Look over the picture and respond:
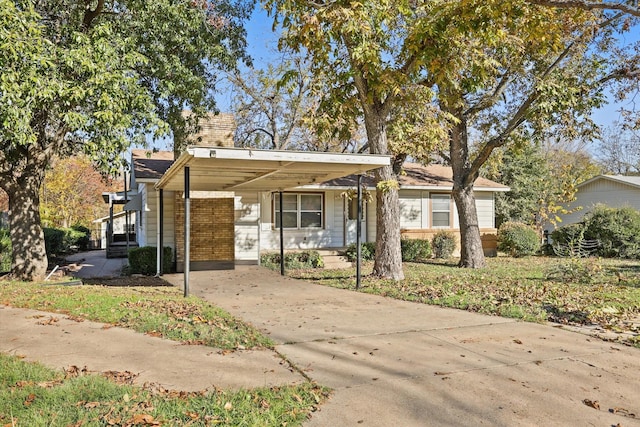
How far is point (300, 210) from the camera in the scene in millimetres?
17625

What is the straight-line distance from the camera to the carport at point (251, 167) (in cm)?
777

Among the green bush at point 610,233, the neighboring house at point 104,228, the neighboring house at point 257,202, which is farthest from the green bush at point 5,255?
the green bush at point 610,233

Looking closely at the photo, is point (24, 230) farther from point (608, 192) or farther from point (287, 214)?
point (608, 192)

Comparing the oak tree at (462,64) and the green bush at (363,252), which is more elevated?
the oak tree at (462,64)

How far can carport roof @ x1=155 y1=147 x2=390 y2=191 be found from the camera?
25.4 ft

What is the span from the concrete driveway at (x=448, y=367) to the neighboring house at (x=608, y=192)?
21.6m

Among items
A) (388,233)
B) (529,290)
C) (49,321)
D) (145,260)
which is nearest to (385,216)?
(388,233)

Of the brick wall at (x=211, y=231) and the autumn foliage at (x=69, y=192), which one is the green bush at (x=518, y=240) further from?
the autumn foliage at (x=69, y=192)


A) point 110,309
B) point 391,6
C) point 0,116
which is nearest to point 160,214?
point 0,116

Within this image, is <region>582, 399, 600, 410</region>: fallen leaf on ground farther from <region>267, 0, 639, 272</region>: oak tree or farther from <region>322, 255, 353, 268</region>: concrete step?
<region>322, 255, 353, 268</region>: concrete step

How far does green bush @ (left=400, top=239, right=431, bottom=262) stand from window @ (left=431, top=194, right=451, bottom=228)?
5.92 ft

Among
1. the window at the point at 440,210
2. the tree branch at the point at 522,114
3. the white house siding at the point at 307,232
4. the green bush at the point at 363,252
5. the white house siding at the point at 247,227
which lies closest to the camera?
the tree branch at the point at 522,114

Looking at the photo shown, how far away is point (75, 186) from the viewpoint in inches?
1217

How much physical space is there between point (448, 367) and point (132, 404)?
2.97 meters
